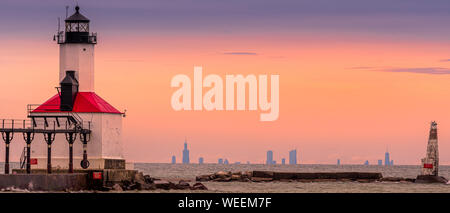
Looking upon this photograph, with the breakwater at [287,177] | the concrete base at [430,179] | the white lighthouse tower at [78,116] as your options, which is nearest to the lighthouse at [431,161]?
the concrete base at [430,179]

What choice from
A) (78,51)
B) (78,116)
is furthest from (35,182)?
(78,51)

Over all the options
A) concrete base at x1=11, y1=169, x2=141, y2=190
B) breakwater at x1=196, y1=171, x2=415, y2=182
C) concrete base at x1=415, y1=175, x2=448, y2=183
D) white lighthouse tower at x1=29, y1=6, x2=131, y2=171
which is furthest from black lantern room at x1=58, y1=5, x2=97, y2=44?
concrete base at x1=415, y1=175, x2=448, y2=183

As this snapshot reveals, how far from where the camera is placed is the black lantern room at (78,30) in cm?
7676

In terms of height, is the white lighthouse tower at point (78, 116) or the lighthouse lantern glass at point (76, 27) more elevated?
the lighthouse lantern glass at point (76, 27)

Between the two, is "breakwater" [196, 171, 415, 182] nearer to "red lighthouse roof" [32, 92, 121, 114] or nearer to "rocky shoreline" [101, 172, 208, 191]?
"rocky shoreline" [101, 172, 208, 191]

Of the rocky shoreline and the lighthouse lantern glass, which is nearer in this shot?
the rocky shoreline

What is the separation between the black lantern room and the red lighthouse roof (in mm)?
3992

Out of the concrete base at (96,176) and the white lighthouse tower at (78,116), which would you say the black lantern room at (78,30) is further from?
the concrete base at (96,176)

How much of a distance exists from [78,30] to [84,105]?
599 cm

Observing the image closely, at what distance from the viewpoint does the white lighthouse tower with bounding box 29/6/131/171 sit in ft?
243
